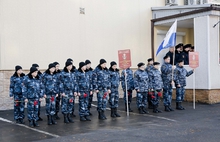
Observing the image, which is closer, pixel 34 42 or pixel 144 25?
pixel 34 42

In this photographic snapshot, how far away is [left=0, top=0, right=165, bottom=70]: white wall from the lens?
13.6m

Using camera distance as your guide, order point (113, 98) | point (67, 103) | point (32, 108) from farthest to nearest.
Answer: point (113, 98)
point (67, 103)
point (32, 108)

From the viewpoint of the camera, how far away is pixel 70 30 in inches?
601

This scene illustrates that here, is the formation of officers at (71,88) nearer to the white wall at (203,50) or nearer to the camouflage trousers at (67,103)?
the camouflage trousers at (67,103)

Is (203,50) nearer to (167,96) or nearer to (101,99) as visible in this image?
(167,96)

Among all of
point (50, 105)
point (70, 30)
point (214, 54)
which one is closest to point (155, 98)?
point (214, 54)

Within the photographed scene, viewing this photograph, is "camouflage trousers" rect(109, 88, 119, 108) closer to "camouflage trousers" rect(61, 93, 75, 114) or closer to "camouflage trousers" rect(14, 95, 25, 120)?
"camouflage trousers" rect(61, 93, 75, 114)

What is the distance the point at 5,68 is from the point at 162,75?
6.19 metres

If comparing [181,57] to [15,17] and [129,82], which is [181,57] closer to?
[129,82]

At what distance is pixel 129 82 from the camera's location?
13.2 meters

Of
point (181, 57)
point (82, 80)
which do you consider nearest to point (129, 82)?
point (82, 80)

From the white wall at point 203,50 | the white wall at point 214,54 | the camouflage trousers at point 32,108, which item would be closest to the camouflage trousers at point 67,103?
the camouflage trousers at point 32,108

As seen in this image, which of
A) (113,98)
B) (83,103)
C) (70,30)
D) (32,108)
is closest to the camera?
(32,108)

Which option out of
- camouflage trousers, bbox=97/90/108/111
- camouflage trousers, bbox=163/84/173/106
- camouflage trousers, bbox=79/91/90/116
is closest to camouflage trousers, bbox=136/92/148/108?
camouflage trousers, bbox=163/84/173/106
